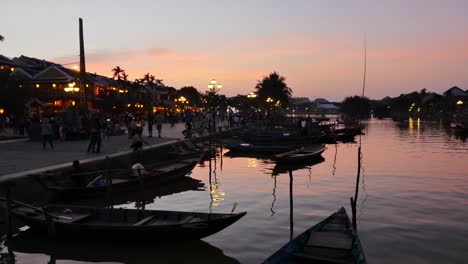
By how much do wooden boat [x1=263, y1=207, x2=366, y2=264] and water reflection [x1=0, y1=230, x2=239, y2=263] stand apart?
8.69 ft

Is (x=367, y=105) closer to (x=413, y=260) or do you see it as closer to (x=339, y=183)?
(x=339, y=183)

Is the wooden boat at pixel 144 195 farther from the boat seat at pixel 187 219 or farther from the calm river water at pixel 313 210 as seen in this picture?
the boat seat at pixel 187 219

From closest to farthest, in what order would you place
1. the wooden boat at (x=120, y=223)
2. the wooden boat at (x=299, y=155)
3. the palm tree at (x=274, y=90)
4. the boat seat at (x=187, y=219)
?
the wooden boat at (x=120, y=223) < the boat seat at (x=187, y=219) < the wooden boat at (x=299, y=155) < the palm tree at (x=274, y=90)

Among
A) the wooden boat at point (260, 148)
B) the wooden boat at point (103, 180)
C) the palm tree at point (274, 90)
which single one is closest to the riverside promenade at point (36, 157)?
the wooden boat at point (103, 180)

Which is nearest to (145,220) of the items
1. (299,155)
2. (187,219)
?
(187,219)

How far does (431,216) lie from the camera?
52.7ft

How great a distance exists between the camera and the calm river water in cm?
1198

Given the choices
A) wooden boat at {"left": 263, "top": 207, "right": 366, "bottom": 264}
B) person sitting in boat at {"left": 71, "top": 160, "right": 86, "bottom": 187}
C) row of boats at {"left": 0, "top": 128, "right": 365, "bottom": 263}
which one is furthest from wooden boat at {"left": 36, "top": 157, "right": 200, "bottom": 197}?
wooden boat at {"left": 263, "top": 207, "right": 366, "bottom": 264}

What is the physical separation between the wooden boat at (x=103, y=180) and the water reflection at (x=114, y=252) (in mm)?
4430

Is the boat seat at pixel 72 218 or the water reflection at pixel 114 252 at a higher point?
the boat seat at pixel 72 218

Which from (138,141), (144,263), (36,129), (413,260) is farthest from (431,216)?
(36,129)

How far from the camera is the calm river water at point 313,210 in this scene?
1198 centimetres

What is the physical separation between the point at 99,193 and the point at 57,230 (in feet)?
19.4

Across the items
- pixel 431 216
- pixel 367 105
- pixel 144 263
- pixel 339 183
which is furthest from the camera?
pixel 367 105
